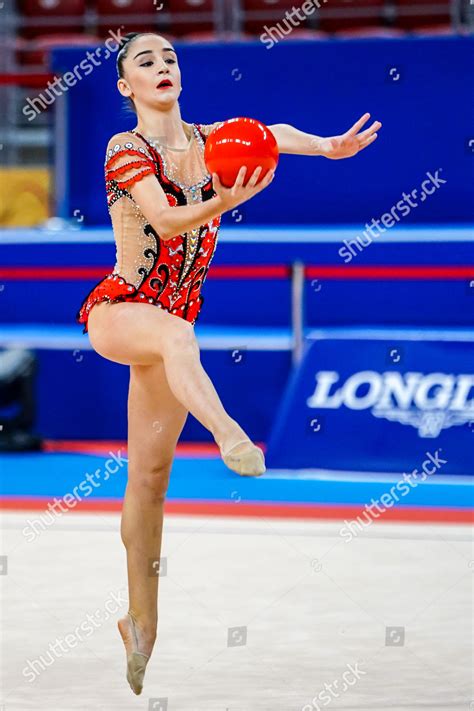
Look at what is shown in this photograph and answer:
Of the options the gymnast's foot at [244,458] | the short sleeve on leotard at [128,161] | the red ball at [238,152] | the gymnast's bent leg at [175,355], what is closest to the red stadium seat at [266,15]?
the short sleeve on leotard at [128,161]

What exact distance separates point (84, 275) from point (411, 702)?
4.73m

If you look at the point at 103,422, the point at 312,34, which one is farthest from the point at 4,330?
the point at 312,34

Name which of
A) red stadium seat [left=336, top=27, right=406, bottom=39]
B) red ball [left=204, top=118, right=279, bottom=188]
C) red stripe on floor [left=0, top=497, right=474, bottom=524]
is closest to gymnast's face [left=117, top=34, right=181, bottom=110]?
red ball [left=204, top=118, right=279, bottom=188]

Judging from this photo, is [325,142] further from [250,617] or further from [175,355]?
[250,617]

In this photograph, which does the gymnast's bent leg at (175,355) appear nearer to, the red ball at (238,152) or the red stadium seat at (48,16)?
the red ball at (238,152)

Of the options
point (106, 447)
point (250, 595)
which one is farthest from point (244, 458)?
point (106, 447)

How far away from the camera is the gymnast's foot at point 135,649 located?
9.97 ft

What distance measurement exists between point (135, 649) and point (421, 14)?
23.1ft

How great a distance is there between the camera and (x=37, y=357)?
7.40 metres

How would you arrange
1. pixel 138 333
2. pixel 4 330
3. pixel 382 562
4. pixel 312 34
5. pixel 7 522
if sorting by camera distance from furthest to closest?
pixel 312 34 → pixel 4 330 → pixel 7 522 → pixel 382 562 → pixel 138 333

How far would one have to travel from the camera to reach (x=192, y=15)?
9.66m

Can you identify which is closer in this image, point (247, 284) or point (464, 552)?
point (464, 552)

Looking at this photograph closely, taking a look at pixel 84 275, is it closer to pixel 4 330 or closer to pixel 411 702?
pixel 4 330

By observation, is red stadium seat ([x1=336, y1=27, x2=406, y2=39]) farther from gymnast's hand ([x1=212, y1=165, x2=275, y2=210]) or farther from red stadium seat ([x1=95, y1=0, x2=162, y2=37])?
gymnast's hand ([x1=212, y1=165, x2=275, y2=210])
